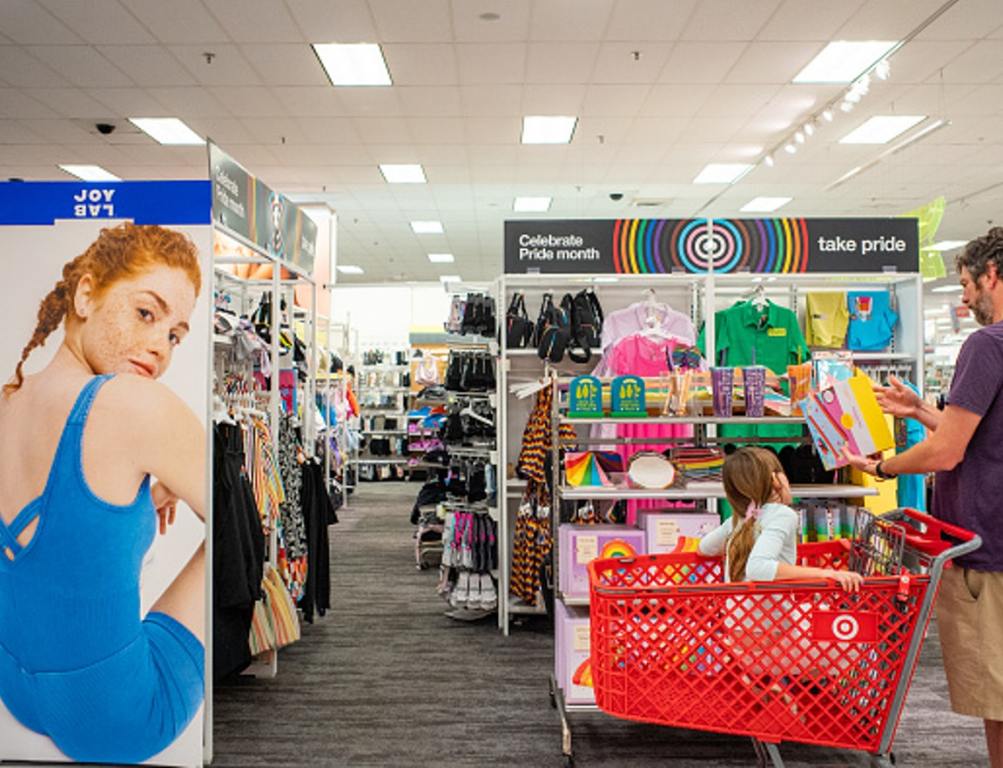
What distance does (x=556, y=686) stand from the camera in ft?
12.5

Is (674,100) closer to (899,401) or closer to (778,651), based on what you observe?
(899,401)

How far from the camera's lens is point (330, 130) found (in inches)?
359

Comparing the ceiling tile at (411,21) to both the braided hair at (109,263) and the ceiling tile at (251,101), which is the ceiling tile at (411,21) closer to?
the ceiling tile at (251,101)

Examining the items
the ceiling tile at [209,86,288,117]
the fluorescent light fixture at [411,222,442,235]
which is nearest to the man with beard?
the ceiling tile at [209,86,288,117]

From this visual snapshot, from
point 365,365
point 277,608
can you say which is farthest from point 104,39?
point 365,365

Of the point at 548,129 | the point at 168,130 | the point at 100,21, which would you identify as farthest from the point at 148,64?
the point at 548,129

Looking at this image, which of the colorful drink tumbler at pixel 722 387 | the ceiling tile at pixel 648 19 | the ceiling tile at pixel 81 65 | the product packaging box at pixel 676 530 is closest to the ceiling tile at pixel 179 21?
the ceiling tile at pixel 81 65

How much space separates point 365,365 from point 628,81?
868 centimetres

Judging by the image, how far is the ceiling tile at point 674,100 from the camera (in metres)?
7.90

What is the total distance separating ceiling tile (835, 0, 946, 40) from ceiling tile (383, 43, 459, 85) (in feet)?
10.2

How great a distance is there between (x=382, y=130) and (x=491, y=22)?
2.93 metres

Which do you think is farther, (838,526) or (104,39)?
(104,39)

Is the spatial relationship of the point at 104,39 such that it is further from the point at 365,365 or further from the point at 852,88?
the point at 365,365

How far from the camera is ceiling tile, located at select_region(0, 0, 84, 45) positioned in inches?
245
